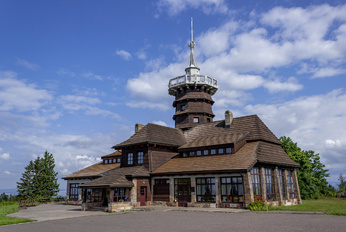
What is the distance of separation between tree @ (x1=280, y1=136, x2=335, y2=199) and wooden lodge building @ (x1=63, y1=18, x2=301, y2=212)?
30.9ft

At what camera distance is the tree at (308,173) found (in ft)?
125

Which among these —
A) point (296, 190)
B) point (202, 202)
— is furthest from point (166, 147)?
point (296, 190)

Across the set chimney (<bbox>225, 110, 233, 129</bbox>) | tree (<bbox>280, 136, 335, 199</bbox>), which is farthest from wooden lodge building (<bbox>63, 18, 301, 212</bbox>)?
tree (<bbox>280, 136, 335, 199</bbox>)

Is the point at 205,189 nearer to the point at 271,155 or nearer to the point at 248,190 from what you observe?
the point at 248,190

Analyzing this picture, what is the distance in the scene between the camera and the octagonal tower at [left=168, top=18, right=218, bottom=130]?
3988 centimetres

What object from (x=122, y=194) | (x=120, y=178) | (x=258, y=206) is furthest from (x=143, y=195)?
(x=258, y=206)

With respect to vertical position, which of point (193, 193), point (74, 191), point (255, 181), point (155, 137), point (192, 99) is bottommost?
point (193, 193)

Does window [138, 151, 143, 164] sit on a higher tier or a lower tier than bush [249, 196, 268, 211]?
higher

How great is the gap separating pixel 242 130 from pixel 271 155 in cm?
436

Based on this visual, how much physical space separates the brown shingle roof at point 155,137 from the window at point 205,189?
6982 mm

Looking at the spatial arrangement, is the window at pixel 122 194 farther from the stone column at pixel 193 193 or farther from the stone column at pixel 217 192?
the stone column at pixel 217 192

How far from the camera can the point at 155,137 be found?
31734 millimetres

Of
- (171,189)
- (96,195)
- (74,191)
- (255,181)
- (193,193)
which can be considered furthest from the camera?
(74,191)

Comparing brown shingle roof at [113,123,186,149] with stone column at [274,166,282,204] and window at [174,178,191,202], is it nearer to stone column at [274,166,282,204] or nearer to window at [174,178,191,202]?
window at [174,178,191,202]
